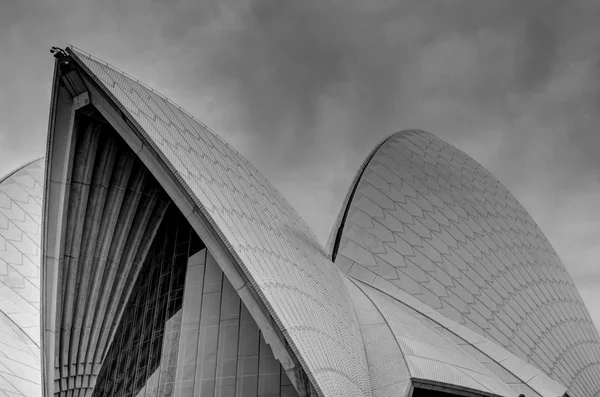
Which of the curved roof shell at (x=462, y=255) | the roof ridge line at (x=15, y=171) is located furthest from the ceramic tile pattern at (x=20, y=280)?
the curved roof shell at (x=462, y=255)

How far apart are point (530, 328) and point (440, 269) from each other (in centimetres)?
391

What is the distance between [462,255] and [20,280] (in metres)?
17.4

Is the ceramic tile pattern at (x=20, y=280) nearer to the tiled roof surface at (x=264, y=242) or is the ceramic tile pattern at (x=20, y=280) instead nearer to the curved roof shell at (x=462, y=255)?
the tiled roof surface at (x=264, y=242)

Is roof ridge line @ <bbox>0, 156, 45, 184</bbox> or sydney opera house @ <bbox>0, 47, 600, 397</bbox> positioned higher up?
roof ridge line @ <bbox>0, 156, 45, 184</bbox>

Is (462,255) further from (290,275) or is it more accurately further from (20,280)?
(20,280)

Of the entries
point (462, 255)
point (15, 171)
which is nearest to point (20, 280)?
point (15, 171)

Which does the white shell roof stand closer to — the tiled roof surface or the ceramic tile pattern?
the tiled roof surface

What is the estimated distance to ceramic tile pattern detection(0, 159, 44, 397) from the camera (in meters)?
16.8

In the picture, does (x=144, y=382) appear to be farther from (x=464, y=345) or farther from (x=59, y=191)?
(x=464, y=345)

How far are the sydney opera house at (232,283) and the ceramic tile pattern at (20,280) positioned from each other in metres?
0.07

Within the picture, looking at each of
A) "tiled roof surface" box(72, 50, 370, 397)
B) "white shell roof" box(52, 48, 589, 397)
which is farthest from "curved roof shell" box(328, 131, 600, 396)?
"tiled roof surface" box(72, 50, 370, 397)

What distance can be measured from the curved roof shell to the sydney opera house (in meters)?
0.10

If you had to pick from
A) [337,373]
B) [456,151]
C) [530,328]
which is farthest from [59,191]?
[456,151]

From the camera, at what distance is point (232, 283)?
14.7m
